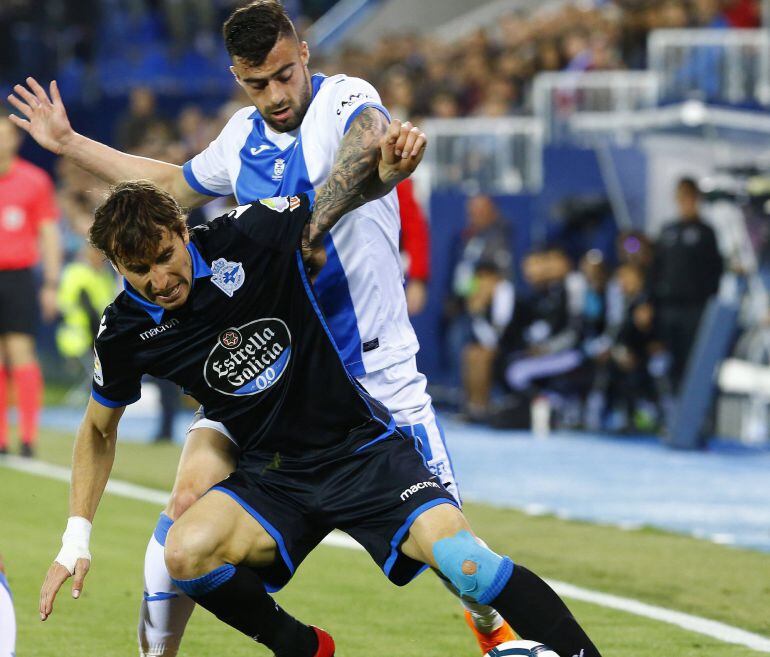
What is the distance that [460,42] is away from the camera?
22391 mm

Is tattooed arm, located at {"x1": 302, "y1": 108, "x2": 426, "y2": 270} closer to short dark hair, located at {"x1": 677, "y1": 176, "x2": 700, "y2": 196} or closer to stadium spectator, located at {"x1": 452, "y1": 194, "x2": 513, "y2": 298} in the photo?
short dark hair, located at {"x1": 677, "y1": 176, "x2": 700, "y2": 196}

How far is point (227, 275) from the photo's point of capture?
15.6ft

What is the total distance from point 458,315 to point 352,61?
695cm

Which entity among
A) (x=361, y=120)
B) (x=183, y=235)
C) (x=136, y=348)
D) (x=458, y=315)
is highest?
(x=361, y=120)

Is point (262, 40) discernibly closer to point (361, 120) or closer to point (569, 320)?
point (361, 120)

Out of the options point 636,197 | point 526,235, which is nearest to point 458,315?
point 526,235

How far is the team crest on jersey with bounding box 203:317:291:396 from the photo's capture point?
15.7 feet

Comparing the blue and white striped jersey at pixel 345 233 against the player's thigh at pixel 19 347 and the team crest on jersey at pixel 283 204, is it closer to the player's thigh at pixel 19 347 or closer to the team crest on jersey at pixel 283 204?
the team crest on jersey at pixel 283 204

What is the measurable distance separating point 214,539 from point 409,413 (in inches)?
33.4

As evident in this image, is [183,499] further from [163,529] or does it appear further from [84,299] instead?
[84,299]

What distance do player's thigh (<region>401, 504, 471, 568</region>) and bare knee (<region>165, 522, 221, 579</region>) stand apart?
583mm

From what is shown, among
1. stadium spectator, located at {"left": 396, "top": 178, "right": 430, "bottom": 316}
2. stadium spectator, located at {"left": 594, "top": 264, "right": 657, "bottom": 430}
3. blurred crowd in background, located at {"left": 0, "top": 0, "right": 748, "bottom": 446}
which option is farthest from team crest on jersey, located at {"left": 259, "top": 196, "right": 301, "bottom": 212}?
stadium spectator, located at {"left": 594, "top": 264, "right": 657, "bottom": 430}

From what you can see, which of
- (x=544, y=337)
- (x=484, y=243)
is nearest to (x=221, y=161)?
(x=544, y=337)

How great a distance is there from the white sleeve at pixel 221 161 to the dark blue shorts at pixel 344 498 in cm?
115
